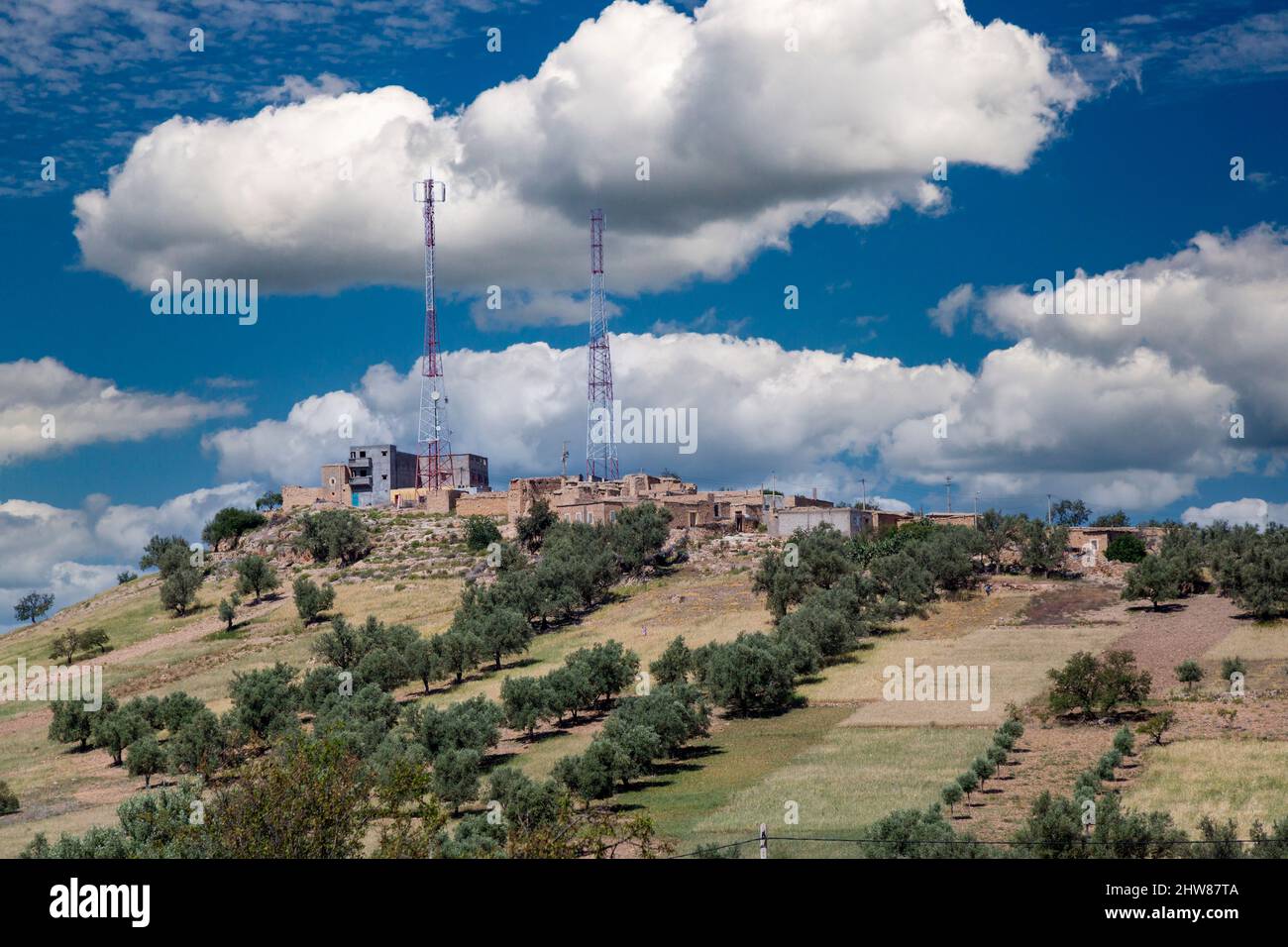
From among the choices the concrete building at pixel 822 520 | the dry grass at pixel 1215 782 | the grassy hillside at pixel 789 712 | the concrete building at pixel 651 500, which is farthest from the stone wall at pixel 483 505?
the dry grass at pixel 1215 782

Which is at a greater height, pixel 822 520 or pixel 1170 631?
pixel 822 520

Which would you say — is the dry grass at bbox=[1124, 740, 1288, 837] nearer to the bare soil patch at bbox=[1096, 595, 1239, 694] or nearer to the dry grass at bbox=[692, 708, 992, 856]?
the dry grass at bbox=[692, 708, 992, 856]

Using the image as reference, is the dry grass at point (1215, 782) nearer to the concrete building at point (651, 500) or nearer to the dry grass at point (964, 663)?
the dry grass at point (964, 663)

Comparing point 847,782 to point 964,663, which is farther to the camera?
point 964,663

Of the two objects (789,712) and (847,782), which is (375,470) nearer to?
(789,712)

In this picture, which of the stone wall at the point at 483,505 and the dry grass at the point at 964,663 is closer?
the dry grass at the point at 964,663

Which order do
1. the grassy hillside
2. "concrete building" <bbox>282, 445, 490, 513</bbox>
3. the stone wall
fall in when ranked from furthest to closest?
1. "concrete building" <bbox>282, 445, 490, 513</bbox>
2. the stone wall
3. the grassy hillside

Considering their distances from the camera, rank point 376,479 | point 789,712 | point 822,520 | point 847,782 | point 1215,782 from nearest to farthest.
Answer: point 1215,782 < point 847,782 < point 789,712 < point 822,520 < point 376,479

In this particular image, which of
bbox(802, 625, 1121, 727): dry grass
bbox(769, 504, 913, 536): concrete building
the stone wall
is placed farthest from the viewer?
the stone wall

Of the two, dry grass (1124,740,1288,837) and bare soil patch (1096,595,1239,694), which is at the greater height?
bare soil patch (1096,595,1239,694)

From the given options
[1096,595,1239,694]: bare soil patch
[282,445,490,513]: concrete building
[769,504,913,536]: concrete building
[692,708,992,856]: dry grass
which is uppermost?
[282,445,490,513]: concrete building

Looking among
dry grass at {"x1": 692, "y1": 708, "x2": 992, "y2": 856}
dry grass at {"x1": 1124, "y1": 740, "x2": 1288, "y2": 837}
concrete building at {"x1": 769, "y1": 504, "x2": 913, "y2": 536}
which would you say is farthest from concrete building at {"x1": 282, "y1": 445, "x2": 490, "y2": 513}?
dry grass at {"x1": 1124, "y1": 740, "x2": 1288, "y2": 837}

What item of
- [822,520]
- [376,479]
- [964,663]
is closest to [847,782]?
[964,663]
